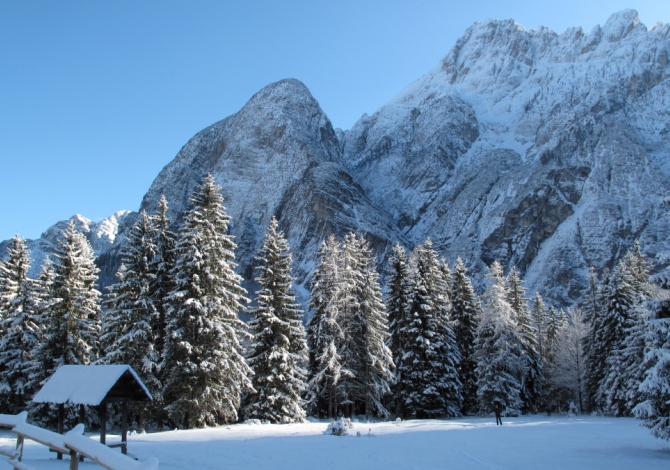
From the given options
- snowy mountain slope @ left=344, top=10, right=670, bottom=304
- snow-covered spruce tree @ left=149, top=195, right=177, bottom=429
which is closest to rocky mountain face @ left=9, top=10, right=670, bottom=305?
snowy mountain slope @ left=344, top=10, right=670, bottom=304

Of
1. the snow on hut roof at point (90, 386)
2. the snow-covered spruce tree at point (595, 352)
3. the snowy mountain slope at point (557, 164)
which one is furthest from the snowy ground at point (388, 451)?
the snowy mountain slope at point (557, 164)

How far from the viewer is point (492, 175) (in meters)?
157

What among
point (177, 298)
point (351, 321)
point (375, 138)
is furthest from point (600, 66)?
point (177, 298)

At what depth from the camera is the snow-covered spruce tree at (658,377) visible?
12.6 m

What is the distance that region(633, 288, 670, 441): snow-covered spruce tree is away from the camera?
496 inches

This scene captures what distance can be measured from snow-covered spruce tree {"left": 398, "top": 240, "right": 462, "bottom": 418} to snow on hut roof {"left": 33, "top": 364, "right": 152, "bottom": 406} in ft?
73.2

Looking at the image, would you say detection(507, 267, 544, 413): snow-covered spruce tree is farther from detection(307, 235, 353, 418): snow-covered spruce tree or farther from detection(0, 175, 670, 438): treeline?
detection(307, 235, 353, 418): snow-covered spruce tree

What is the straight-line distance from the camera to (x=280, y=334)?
26.3m

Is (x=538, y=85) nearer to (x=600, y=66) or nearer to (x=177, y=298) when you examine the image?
(x=600, y=66)

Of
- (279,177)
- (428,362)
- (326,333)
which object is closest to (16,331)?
(326,333)

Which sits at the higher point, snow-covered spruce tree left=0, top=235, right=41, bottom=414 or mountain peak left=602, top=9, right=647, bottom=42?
mountain peak left=602, top=9, right=647, bottom=42

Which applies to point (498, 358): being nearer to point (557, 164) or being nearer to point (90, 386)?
point (90, 386)

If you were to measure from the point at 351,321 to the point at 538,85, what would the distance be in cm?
19030

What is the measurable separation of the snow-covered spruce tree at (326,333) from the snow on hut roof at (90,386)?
17.4 metres
